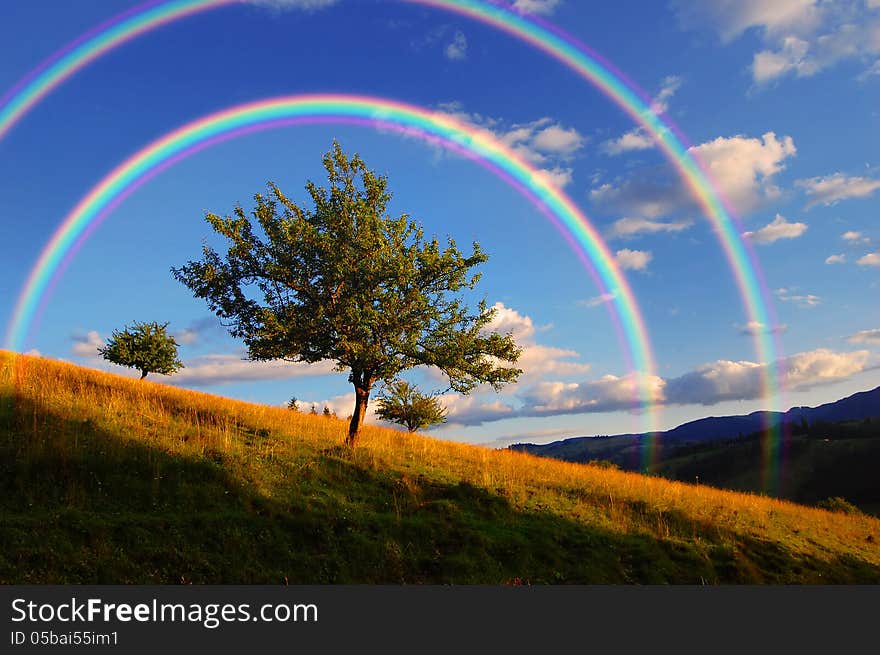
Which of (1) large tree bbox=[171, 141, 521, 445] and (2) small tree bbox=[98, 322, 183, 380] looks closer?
(1) large tree bbox=[171, 141, 521, 445]

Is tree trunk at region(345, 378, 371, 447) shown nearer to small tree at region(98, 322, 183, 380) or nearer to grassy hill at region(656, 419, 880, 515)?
small tree at region(98, 322, 183, 380)

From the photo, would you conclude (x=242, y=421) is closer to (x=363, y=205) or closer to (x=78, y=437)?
(x=78, y=437)

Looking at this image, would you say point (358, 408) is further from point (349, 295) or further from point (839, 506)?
point (839, 506)

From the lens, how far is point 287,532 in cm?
1531

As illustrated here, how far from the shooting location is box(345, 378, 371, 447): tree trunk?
2472 centimetres

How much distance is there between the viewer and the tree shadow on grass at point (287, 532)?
12.9 meters

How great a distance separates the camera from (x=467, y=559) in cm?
1558

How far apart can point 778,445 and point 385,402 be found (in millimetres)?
184815

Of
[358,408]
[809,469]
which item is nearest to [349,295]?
[358,408]

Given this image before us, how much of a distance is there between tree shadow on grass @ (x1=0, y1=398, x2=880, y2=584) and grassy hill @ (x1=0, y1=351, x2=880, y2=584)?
0.05 meters

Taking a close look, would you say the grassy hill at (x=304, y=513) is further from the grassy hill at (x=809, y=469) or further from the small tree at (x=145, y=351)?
the grassy hill at (x=809, y=469)

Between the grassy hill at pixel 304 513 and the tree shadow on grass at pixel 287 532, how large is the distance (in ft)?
0.18

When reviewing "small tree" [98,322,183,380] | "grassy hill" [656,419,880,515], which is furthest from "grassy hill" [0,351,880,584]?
"grassy hill" [656,419,880,515]

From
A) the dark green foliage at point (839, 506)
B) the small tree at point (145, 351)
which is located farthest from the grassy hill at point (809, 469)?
the small tree at point (145, 351)
